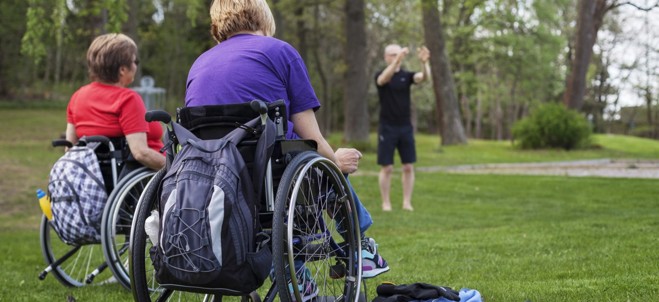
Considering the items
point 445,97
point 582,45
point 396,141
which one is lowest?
point 396,141

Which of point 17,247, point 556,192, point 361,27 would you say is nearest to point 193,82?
point 17,247

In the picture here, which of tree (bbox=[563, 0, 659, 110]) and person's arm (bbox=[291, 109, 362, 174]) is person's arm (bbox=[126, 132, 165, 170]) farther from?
tree (bbox=[563, 0, 659, 110])

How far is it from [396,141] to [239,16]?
6.52 metres

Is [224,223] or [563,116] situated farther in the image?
[563,116]

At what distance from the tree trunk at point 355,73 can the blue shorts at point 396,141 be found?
13023mm

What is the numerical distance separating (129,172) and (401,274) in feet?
6.26

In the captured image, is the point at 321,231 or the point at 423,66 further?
the point at 423,66

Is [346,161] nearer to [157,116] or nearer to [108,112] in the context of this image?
[157,116]

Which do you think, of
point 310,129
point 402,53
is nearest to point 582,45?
point 402,53

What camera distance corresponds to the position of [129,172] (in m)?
5.37

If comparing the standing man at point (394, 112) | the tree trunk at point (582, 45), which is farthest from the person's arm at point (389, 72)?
the tree trunk at point (582, 45)

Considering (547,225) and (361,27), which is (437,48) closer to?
(361,27)

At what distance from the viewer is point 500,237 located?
7418 mm

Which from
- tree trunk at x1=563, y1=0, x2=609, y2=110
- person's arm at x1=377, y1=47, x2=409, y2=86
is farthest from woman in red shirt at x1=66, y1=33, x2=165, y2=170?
tree trunk at x1=563, y1=0, x2=609, y2=110
